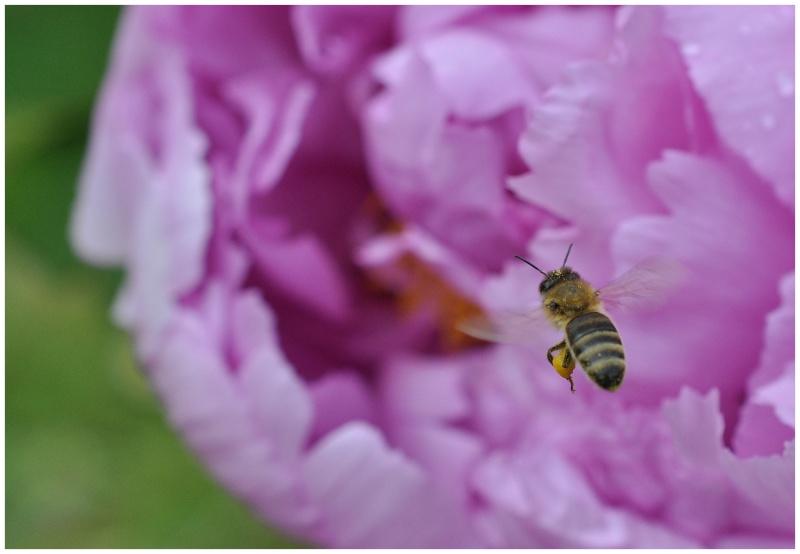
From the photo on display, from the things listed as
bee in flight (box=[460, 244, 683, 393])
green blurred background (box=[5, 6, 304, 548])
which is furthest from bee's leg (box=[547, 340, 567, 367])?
green blurred background (box=[5, 6, 304, 548])

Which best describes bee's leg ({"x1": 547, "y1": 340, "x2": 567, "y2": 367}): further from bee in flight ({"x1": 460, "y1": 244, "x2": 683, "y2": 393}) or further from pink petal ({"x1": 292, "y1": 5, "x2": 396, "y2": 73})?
pink petal ({"x1": 292, "y1": 5, "x2": 396, "y2": 73})

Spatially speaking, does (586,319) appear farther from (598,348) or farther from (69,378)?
(69,378)

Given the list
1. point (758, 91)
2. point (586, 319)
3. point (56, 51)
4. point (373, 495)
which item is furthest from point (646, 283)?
point (56, 51)

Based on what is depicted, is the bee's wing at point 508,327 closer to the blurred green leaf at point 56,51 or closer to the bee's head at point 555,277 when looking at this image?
the bee's head at point 555,277

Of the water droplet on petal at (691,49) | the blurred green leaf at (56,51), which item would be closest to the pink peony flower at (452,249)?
the water droplet on petal at (691,49)

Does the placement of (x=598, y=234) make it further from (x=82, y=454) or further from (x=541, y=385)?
(x=82, y=454)
